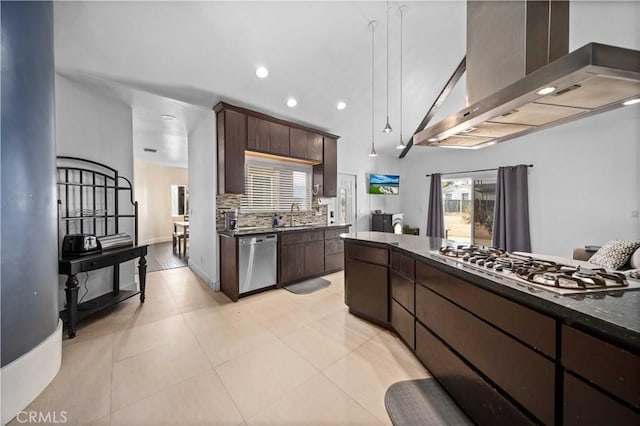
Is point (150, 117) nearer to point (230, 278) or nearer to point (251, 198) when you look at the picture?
point (251, 198)

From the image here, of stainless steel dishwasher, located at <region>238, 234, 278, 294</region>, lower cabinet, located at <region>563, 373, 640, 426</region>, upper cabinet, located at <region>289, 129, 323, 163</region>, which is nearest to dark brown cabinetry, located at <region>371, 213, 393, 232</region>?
upper cabinet, located at <region>289, 129, 323, 163</region>

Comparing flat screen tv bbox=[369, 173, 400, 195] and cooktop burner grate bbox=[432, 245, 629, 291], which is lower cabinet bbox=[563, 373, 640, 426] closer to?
cooktop burner grate bbox=[432, 245, 629, 291]

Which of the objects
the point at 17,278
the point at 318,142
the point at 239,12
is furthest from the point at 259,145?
the point at 17,278

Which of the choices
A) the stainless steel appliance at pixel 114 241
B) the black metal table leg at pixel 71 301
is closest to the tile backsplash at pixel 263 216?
the stainless steel appliance at pixel 114 241

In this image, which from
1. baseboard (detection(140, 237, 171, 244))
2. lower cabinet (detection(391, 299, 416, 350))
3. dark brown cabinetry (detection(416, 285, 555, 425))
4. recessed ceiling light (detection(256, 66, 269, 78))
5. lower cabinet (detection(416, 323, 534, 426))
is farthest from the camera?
baseboard (detection(140, 237, 171, 244))

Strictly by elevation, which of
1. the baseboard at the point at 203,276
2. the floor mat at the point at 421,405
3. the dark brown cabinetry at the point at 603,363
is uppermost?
the dark brown cabinetry at the point at 603,363

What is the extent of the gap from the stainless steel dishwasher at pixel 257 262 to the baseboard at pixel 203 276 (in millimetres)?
610

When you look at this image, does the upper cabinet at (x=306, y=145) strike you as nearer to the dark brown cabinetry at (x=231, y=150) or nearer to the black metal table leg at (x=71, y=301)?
the dark brown cabinetry at (x=231, y=150)

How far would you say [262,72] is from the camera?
3014 millimetres

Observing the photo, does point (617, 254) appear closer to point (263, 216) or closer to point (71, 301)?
point (263, 216)

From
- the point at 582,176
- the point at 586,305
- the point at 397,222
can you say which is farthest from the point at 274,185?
the point at 582,176

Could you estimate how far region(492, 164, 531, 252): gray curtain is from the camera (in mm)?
4918

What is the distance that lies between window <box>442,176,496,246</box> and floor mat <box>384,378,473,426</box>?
15.4 feet

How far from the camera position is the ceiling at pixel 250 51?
7.40ft
